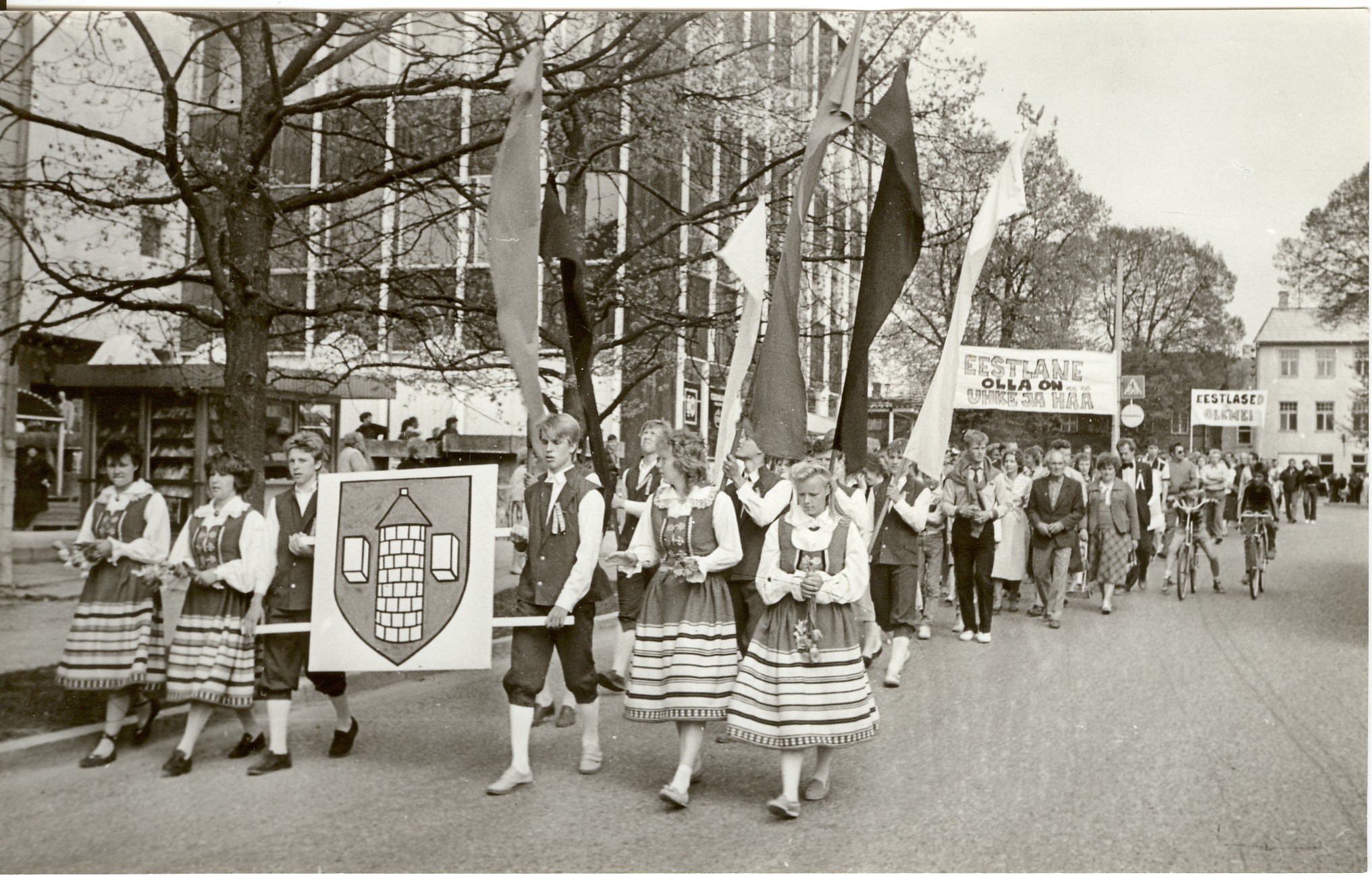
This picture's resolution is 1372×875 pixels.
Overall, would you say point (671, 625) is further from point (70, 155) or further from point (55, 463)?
point (55, 463)

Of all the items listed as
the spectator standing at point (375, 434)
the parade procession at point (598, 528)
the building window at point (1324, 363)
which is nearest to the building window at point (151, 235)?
the parade procession at point (598, 528)

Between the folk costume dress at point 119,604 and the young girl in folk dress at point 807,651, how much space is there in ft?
10.8

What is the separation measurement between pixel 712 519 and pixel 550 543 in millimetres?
855

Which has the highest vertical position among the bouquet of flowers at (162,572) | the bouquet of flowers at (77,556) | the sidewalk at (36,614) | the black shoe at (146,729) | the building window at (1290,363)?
the building window at (1290,363)

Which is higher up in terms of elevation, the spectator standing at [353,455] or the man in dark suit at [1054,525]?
the spectator standing at [353,455]

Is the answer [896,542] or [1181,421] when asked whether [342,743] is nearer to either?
[896,542]

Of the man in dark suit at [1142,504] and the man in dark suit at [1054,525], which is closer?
the man in dark suit at [1054,525]

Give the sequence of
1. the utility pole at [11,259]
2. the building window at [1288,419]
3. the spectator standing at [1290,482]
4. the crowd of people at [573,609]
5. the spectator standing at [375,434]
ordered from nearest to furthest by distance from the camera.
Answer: the crowd of people at [573,609]
the utility pole at [11,259]
the spectator standing at [375,434]
the building window at [1288,419]
the spectator standing at [1290,482]

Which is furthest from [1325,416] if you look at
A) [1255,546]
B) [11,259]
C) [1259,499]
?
[11,259]

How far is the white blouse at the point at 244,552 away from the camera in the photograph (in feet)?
19.9

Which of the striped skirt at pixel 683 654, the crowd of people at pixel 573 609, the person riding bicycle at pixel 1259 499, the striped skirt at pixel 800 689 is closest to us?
the striped skirt at pixel 800 689

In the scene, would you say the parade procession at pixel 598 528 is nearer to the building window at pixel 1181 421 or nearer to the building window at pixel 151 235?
the building window at pixel 151 235

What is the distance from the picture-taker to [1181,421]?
2452 cm

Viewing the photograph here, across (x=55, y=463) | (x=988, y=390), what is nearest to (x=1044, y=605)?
(x=988, y=390)
